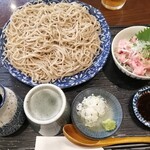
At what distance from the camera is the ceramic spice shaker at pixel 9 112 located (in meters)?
1.31

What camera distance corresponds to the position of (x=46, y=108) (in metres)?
1.35

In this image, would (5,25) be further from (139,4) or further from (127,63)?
(139,4)

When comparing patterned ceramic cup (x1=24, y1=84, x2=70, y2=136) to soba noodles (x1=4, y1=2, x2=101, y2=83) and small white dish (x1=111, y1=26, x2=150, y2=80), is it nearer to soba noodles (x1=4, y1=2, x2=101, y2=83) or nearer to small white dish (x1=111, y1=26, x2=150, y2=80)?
soba noodles (x1=4, y1=2, x2=101, y2=83)

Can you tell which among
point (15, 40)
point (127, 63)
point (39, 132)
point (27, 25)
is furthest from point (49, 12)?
point (39, 132)

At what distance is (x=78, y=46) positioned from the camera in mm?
1612

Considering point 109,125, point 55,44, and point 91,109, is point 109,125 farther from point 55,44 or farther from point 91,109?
point 55,44

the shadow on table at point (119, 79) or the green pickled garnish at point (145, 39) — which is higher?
the green pickled garnish at point (145, 39)

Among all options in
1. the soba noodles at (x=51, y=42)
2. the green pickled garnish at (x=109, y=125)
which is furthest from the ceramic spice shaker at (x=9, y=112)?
the green pickled garnish at (x=109, y=125)

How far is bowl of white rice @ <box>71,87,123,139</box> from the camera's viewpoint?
4.56 ft

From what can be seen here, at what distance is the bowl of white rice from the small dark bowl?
92 millimetres

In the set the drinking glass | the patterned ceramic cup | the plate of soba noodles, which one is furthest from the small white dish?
the patterned ceramic cup

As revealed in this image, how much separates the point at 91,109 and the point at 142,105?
29 centimetres

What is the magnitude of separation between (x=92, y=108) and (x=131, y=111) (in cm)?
25

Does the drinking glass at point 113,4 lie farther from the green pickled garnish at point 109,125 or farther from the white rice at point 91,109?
the green pickled garnish at point 109,125
